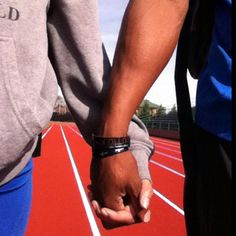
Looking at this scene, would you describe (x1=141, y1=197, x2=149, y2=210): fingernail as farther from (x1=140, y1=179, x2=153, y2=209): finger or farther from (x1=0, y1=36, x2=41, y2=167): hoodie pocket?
(x1=0, y1=36, x2=41, y2=167): hoodie pocket

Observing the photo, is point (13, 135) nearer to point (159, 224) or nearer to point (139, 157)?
point (139, 157)

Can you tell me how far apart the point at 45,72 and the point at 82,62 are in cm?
14

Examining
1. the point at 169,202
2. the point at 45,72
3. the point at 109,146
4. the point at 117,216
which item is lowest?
the point at 169,202

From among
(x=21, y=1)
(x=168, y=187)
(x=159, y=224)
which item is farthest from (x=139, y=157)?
(x=168, y=187)

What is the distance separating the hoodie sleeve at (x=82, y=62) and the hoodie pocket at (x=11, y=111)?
238 mm

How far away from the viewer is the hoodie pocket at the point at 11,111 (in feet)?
3.49

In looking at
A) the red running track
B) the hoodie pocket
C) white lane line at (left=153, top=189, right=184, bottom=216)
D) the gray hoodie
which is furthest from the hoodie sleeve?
white lane line at (left=153, top=189, right=184, bottom=216)

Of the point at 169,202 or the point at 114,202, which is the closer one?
the point at 114,202

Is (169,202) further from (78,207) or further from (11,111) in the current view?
(11,111)

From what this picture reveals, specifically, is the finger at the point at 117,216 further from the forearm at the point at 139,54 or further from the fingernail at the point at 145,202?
the forearm at the point at 139,54

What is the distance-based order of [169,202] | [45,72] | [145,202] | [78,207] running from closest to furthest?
1. [145,202]
2. [45,72]
3. [78,207]
4. [169,202]

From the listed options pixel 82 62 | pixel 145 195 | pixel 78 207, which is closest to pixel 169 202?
pixel 78 207

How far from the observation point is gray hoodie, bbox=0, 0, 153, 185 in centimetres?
108

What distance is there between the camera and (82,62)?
1.31 metres
